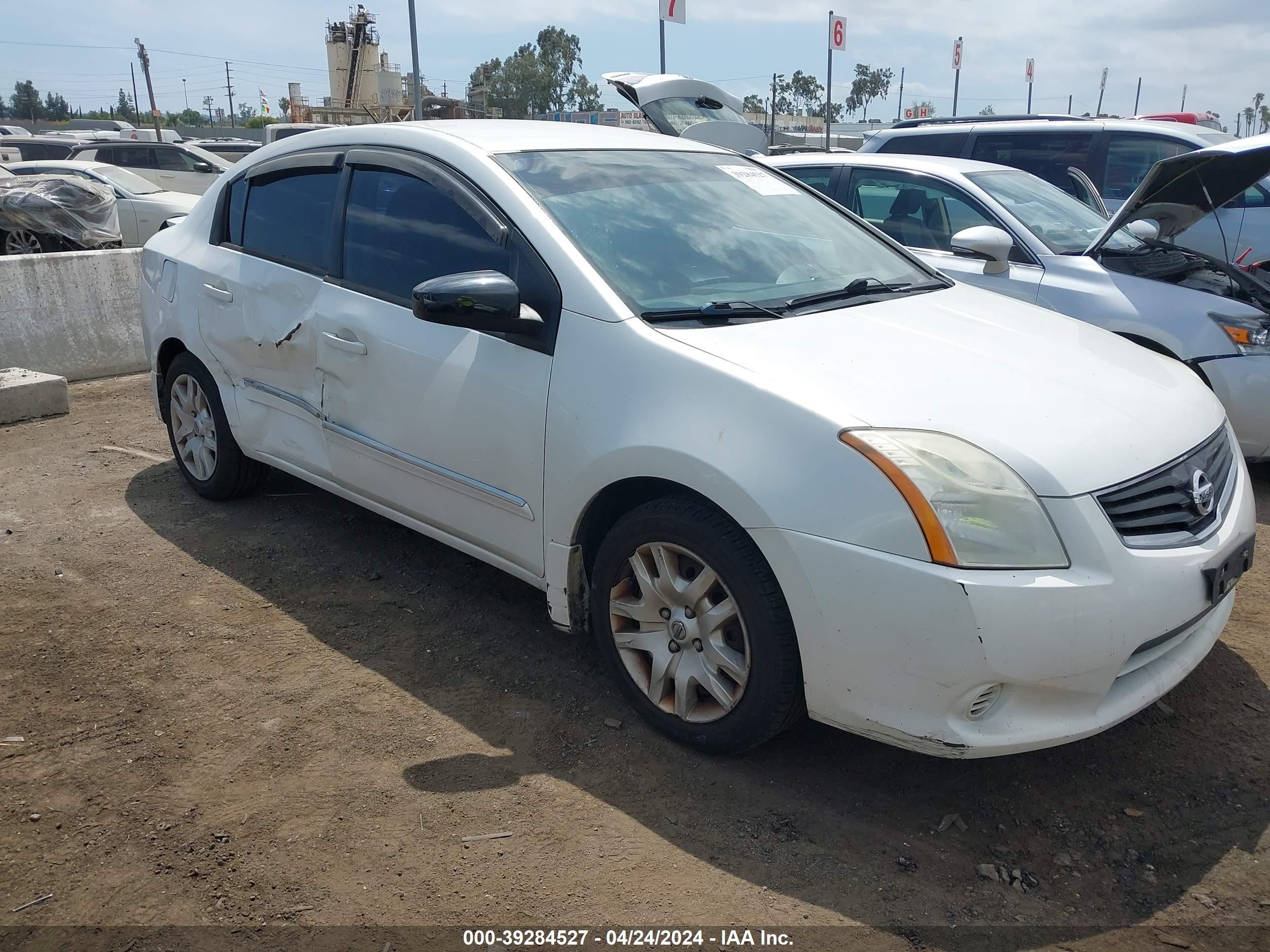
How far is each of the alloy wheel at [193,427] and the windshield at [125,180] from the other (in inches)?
453

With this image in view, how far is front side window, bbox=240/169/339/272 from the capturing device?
4.14 m

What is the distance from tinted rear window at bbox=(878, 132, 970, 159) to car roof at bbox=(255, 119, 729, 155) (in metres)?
6.00

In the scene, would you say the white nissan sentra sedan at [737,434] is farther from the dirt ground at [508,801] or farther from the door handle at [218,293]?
the dirt ground at [508,801]

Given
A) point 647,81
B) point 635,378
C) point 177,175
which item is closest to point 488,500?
point 635,378

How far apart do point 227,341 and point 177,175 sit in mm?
17262

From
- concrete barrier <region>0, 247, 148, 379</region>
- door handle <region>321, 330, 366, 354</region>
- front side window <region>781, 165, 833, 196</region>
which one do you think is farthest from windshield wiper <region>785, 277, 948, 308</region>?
concrete barrier <region>0, 247, 148, 379</region>

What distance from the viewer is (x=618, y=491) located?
3125mm

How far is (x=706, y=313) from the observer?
3.13m

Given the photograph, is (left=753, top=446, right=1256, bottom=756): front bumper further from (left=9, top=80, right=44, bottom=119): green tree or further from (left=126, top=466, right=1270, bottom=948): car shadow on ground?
(left=9, top=80, right=44, bottom=119): green tree

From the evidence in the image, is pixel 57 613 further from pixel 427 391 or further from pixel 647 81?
pixel 647 81

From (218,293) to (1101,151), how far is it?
7.62 meters

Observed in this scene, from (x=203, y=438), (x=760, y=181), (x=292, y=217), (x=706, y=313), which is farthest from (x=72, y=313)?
(x=706, y=313)

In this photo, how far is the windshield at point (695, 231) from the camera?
3.29 meters

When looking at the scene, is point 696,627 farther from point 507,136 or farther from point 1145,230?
point 1145,230
